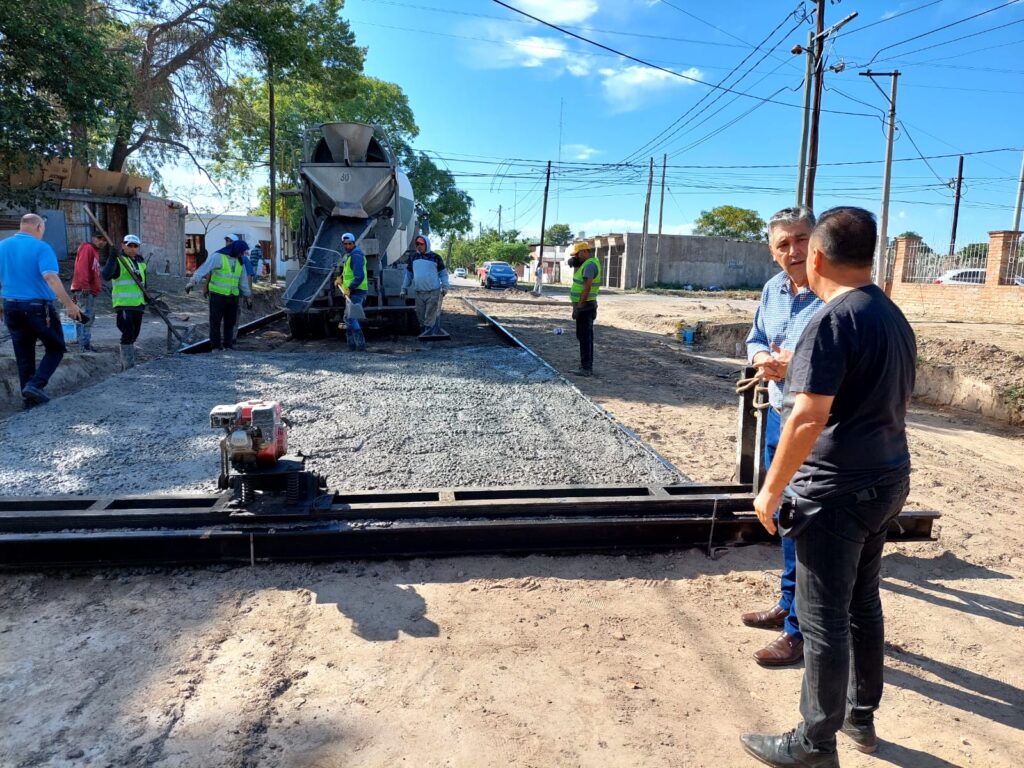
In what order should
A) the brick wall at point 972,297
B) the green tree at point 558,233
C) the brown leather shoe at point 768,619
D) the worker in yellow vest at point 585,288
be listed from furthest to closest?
the green tree at point 558,233, the brick wall at point 972,297, the worker in yellow vest at point 585,288, the brown leather shoe at point 768,619

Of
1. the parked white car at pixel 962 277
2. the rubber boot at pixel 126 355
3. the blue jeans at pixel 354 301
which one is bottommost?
the rubber boot at pixel 126 355

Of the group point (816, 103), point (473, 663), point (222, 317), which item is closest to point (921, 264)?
A: point (816, 103)

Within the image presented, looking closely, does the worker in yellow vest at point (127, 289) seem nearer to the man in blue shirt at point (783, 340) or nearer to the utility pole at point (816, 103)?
the man in blue shirt at point (783, 340)

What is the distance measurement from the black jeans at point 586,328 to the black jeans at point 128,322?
5.62m

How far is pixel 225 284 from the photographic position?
9328mm

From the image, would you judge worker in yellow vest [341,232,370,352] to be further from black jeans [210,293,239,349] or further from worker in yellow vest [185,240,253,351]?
black jeans [210,293,239,349]

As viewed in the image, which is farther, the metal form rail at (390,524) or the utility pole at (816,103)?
the utility pole at (816,103)

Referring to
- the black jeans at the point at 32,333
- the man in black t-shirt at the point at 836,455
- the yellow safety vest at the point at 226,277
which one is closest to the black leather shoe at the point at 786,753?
the man in black t-shirt at the point at 836,455

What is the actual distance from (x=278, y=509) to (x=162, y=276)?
70.8 ft

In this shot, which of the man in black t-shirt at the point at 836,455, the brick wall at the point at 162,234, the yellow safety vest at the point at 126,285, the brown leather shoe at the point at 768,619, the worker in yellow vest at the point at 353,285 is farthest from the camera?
the brick wall at the point at 162,234

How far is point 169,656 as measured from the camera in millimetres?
2623

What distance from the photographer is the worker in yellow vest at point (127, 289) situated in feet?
27.0

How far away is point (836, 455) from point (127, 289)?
852cm

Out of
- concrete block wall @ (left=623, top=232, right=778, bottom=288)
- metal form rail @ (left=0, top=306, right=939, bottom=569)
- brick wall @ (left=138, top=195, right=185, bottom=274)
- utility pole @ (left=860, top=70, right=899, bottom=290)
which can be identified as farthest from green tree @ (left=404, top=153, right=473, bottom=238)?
metal form rail @ (left=0, top=306, right=939, bottom=569)
